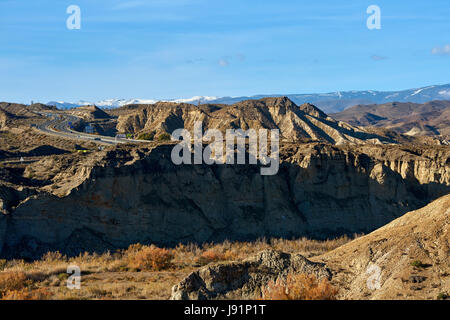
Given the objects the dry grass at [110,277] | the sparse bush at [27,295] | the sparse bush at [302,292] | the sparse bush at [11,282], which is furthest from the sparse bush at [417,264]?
the sparse bush at [11,282]

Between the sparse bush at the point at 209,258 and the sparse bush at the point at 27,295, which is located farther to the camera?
the sparse bush at the point at 209,258

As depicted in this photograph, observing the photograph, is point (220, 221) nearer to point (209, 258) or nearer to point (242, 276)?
point (209, 258)

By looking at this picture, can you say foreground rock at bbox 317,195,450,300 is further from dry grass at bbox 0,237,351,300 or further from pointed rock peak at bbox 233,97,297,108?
pointed rock peak at bbox 233,97,297,108

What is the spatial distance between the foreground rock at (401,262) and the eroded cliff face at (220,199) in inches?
782

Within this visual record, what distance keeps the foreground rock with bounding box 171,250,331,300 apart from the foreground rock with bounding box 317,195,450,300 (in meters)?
1.45

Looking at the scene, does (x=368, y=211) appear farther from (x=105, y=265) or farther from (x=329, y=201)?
(x=105, y=265)

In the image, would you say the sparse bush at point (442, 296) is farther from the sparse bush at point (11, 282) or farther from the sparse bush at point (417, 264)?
the sparse bush at point (11, 282)

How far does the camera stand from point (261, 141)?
53344 millimetres

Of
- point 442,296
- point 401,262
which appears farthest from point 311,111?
point 442,296

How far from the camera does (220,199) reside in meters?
42.9

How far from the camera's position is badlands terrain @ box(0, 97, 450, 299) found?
17750mm

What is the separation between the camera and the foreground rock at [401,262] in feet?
50.5

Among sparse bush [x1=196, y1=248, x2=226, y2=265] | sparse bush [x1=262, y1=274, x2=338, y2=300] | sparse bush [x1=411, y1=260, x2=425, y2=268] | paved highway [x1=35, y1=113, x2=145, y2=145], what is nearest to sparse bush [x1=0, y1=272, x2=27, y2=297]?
sparse bush [x1=196, y1=248, x2=226, y2=265]

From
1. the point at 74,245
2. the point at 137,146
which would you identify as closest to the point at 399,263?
the point at 74,245
